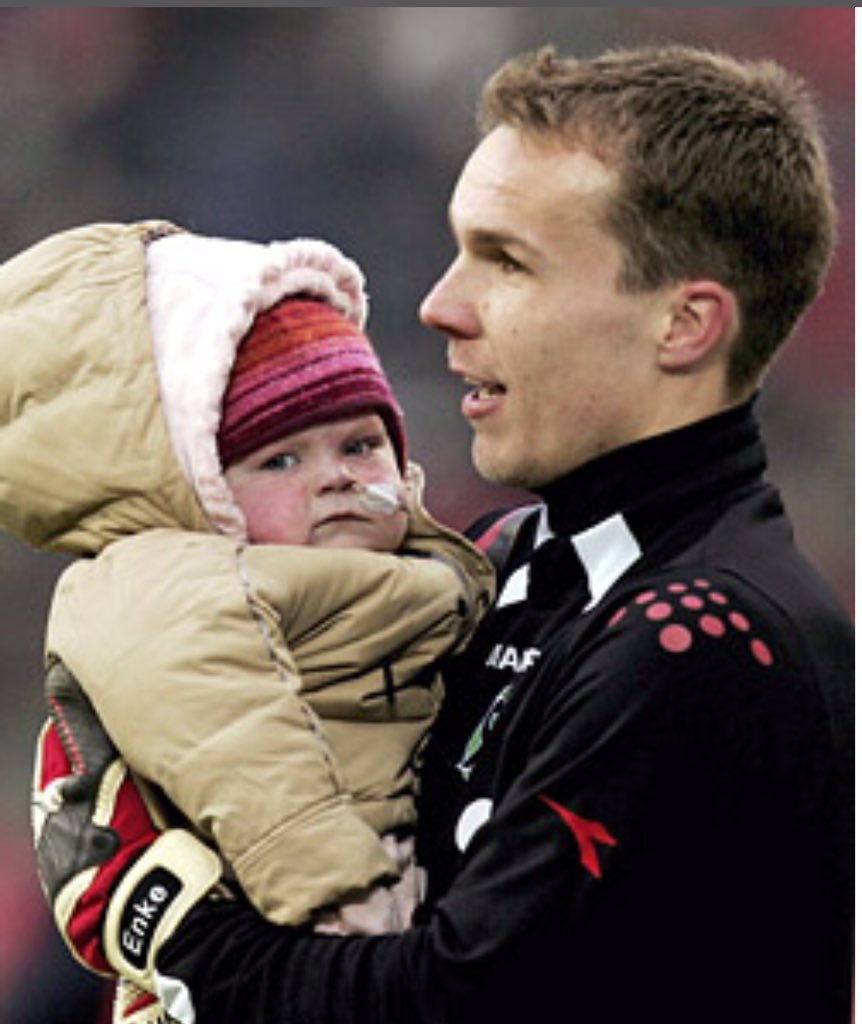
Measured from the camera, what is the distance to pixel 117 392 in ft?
5.69

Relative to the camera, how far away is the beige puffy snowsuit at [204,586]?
5.05ft

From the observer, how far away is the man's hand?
61.8 inches

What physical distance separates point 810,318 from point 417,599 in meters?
2.56

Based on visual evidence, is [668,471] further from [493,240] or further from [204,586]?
[204,586]

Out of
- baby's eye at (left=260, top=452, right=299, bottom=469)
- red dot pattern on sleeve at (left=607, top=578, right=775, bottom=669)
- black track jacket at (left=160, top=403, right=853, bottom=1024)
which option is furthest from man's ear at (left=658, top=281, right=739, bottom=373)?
baby's eye at (left=260, top=452, right=299, bottom=469)

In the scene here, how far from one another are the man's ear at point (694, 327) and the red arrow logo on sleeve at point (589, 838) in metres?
0.43

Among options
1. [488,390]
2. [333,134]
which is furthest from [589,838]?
[333,134]

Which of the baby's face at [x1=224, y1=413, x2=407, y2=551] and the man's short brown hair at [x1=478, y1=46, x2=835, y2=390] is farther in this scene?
the baby's face at [x1=224, y1=413, x2=407, y2=551]

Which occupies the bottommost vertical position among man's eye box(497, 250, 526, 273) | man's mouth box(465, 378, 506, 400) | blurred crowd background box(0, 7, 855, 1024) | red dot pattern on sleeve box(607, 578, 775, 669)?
red dot pattern on sleeve box(607, 578, 775, 669)

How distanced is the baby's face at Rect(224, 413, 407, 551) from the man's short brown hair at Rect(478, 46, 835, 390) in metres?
0.32

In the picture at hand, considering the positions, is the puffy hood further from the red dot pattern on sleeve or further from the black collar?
the red dot pattern on sleeve

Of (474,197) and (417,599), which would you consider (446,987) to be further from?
(474,197)

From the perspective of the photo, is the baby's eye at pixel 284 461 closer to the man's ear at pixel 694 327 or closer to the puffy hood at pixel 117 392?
the puffy hood at pixel 117 392

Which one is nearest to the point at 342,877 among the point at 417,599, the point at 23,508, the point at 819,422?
the point at 417,599
